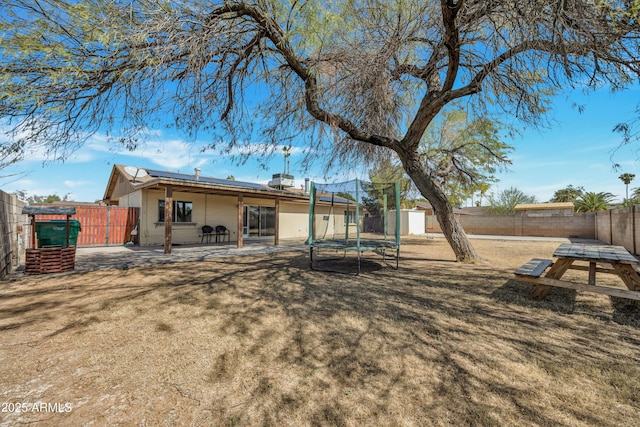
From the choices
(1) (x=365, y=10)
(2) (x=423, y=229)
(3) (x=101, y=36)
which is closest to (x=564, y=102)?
(1) (x=365, y=10)

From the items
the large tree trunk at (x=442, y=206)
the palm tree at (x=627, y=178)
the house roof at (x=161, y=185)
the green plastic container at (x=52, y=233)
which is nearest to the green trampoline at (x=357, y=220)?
the large tree trunk at (x=442, y=206)

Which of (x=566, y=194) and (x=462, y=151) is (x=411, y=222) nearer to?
(x=462, y=151)

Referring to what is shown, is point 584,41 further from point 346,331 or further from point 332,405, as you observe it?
point 332,405

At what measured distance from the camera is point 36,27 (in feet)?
10.2

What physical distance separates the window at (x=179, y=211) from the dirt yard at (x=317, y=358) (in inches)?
294

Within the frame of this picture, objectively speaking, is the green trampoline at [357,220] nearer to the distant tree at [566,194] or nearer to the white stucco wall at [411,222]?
the white stucco wall at [411,222]

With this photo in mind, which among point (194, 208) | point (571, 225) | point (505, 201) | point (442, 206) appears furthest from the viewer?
point (505, 201)

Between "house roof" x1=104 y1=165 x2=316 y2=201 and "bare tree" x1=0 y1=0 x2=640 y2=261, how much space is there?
4.19 meters

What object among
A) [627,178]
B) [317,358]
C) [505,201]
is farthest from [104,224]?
[627,178]

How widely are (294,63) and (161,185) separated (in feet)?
23.3

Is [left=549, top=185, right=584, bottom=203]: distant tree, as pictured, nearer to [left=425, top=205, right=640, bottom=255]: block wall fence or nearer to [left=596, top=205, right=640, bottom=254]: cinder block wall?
[left=425, top=205, right=640, bottom=255]: block wall fence

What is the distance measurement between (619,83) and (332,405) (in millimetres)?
5874

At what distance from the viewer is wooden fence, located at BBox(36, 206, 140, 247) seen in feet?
38.1

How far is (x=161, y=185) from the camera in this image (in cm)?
995
